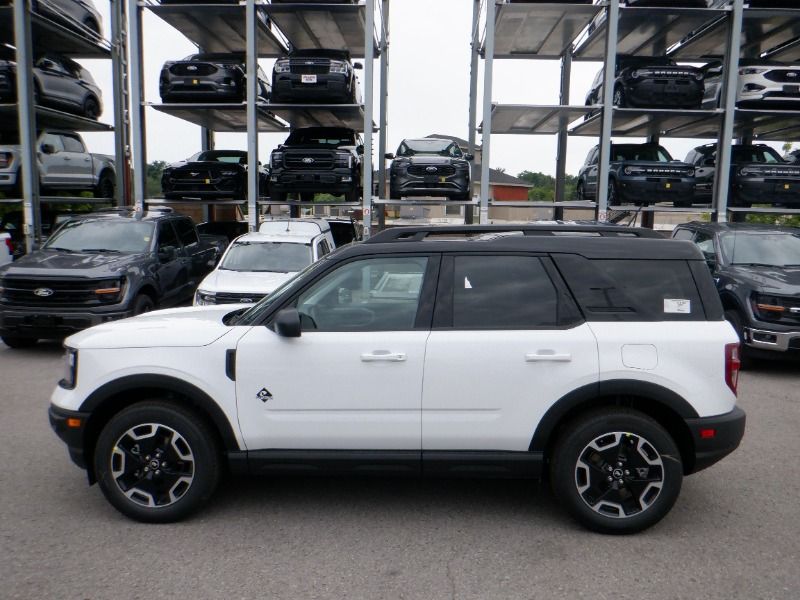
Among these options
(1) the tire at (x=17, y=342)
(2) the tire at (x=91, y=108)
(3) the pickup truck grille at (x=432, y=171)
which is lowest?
(1) the tire at (x=17, y=342)

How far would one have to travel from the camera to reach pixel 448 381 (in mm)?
3797

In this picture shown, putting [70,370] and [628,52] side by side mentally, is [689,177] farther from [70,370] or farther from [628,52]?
[70,370]

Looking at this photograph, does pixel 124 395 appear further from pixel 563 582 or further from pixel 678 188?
pixel 678 188

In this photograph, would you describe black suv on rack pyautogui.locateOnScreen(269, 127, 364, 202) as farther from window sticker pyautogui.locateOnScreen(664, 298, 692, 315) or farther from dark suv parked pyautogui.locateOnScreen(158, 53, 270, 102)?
window sticker pyautogui.locateOnScreen(664, 298, 692, 315)

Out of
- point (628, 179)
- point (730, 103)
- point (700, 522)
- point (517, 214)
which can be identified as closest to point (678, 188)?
point (628, 179)

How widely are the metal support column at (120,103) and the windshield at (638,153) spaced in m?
12.4

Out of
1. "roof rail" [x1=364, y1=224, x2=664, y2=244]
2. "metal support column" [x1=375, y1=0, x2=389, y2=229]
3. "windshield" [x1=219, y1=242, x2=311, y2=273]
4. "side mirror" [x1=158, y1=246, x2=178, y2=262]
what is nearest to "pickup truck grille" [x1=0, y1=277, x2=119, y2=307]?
"side mirror" [x1=158, y1=246, x2=178, y2=262]

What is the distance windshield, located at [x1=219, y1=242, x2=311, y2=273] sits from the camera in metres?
10.3

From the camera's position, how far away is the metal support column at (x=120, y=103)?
17.6 m

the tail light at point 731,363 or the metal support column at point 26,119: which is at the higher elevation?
the metal support column at point 26,119

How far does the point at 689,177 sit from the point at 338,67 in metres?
8.03

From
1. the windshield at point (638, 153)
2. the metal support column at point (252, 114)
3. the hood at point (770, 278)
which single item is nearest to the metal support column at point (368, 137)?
the metal support column at point (252, 114)

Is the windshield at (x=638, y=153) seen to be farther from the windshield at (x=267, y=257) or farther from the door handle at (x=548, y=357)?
the door handle at (x=548, y=357)

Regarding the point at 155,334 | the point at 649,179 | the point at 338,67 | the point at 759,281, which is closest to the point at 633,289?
the point at 155,334
